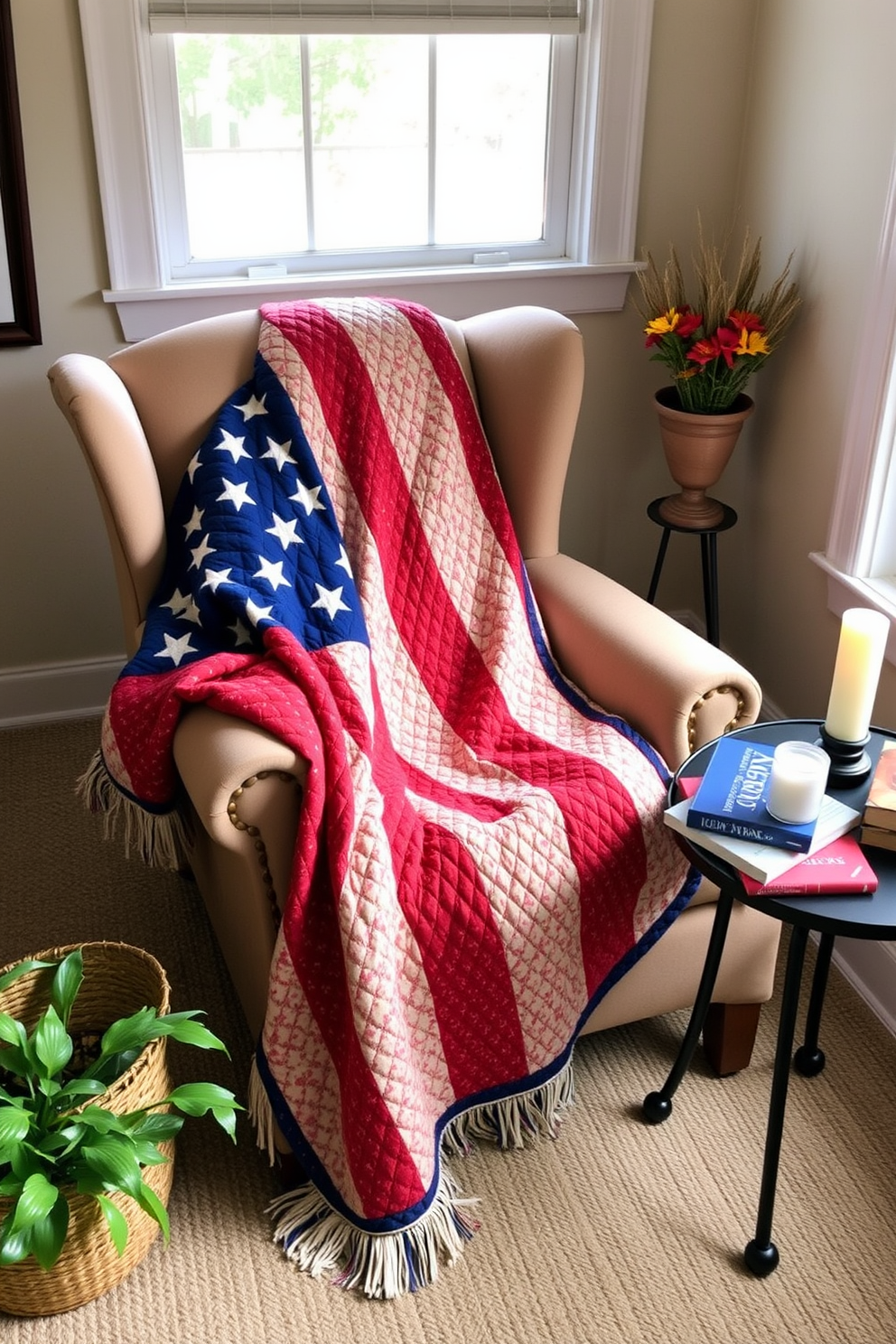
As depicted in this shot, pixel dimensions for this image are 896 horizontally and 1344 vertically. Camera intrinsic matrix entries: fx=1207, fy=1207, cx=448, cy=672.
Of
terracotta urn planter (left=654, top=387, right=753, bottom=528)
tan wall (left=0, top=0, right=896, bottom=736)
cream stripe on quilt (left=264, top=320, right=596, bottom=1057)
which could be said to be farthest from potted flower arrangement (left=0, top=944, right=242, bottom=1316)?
terracotta urn planter (left=654, top=387, right=753, bottom=528)

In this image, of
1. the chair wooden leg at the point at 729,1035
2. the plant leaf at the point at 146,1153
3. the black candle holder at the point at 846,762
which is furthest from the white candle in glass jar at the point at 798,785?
the plant leaf at the point at 146,1153

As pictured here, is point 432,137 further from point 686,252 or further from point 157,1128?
point 157,1128

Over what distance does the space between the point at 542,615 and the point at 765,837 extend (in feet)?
2.39

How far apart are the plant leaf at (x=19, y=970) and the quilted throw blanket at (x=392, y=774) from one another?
256 millimetres

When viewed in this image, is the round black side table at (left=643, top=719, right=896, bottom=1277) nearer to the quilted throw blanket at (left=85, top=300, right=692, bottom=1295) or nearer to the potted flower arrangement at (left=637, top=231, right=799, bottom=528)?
the quilted throw blanket at (left=85, top=300, right=692, bottom=1295)

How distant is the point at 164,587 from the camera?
185 centimetres

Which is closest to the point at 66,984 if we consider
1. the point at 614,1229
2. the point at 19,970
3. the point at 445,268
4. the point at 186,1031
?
the point at 19,970

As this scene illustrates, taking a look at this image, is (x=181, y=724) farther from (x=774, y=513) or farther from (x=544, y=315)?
(x=774, y=513)

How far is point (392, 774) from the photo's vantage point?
5.51 ft

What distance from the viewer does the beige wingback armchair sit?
1.50 metres

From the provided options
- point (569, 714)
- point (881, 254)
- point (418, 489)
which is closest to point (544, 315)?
point (418, 489)

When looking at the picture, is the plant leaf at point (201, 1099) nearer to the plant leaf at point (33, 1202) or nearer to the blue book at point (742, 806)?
the plant leaf at point (33, 1202)

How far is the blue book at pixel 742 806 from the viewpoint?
54.6 inches

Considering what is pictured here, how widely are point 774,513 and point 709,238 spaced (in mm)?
627
